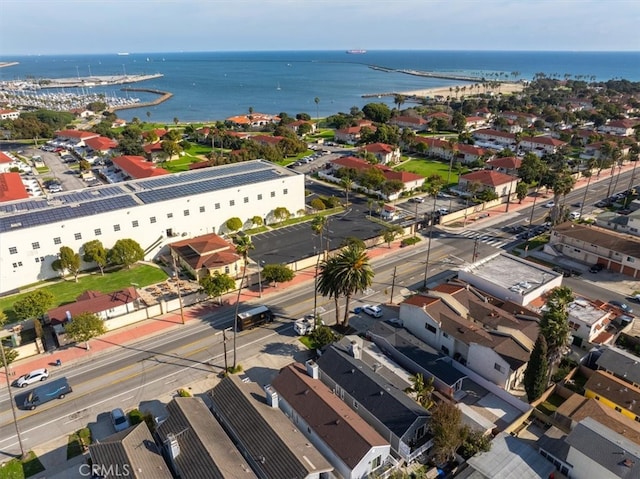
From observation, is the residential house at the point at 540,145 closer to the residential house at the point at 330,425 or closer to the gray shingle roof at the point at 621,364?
the gray shingle roof at the point at 621,364

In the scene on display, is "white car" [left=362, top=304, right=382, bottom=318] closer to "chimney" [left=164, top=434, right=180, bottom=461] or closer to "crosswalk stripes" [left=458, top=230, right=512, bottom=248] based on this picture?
"chimney" [left=164, top=434, right=180, bottom=461]

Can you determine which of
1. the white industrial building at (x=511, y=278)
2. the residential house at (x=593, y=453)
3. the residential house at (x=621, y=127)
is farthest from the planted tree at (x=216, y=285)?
the residential house at (x=621, y=127)

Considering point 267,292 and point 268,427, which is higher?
point 268,427

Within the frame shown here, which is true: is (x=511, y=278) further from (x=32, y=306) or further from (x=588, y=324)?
(x=32, y=306)

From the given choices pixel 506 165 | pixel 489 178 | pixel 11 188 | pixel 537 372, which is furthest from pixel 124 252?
pixel 506 165

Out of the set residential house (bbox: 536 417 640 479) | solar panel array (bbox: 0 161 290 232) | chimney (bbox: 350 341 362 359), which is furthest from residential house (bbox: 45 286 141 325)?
residential house (bbox: 536 417 640 479)

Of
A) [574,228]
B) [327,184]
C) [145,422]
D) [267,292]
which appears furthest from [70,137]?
[574,228]

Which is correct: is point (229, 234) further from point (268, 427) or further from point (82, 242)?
point (268, 427)

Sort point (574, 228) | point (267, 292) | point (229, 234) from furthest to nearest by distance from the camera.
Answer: point (229, 234)
point (574, 228)
point (267, 292)
